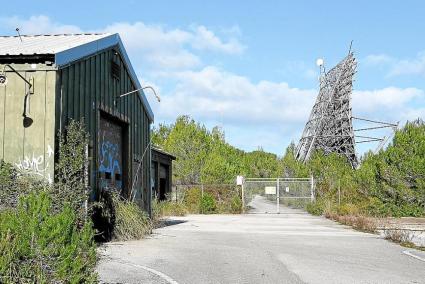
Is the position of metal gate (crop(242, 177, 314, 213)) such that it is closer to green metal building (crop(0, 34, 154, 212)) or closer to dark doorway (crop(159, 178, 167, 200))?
dark doorway (crop(159, 178, 167, 200))

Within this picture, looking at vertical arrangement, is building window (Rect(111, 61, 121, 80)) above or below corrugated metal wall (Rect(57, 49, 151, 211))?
above

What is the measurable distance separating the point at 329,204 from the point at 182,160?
58.9 feet

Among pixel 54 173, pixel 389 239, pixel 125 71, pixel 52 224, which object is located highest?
pixel 125 71

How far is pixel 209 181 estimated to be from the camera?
41.1 meters

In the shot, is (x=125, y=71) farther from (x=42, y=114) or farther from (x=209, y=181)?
(x=209, y=181)

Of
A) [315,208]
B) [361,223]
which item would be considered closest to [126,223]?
[361,223]

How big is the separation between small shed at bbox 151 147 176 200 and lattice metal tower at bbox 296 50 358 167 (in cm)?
2675

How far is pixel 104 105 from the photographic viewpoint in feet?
48.6

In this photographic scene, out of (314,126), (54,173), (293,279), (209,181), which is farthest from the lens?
(314,126)

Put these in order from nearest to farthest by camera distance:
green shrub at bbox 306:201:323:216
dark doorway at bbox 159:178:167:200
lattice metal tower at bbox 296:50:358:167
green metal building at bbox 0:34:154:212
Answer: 1. green metal building at bbox 0:34:154:212
2. green shrub at bbox 306:201:323:216
3. dark doorway at bbox 159:178:167:200
4. lattice metal tower at bbox 296:50:358:167

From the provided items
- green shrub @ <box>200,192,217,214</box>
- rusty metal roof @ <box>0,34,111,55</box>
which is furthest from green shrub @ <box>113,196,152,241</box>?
green shrub @ <box>200,192,217,214</box>

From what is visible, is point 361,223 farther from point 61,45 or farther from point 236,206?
point 236,206

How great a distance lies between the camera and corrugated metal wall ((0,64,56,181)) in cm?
1146

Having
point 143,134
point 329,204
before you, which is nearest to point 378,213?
point 329,204
